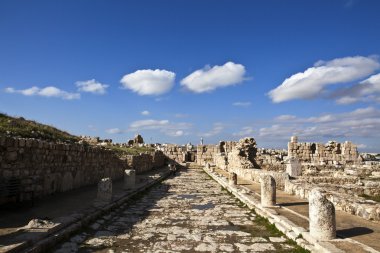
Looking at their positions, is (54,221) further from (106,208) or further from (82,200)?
(82,200)

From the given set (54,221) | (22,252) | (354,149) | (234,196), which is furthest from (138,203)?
(354,149)

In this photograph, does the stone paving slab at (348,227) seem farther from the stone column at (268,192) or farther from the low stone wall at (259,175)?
the low stone wall at (259,175)

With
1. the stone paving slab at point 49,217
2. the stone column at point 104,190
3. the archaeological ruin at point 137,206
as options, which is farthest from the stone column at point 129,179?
the stone column at point 104,190

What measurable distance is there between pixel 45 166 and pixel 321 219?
8478 mm

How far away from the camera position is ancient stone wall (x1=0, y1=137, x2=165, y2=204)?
8.75m

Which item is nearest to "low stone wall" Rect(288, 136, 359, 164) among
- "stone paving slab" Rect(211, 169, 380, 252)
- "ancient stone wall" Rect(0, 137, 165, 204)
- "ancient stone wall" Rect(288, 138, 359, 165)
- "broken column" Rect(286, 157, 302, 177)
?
"ancient stone wall" Rect(288, 138, 359, 165)

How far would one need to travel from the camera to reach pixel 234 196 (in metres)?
14.2

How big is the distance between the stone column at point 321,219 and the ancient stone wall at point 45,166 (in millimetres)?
7122

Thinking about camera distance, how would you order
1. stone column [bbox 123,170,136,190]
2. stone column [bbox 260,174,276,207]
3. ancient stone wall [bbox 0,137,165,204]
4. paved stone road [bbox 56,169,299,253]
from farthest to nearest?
stone column [bbox 123,170,136,190]
stone column [bbox 260,174,276,207]
ancient stone wall [bbox 0,137,165,204]
paved stone road [bbox 56,169,299,253]

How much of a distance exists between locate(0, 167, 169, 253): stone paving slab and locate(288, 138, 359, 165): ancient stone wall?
2361 cm

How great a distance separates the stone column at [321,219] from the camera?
6.07m

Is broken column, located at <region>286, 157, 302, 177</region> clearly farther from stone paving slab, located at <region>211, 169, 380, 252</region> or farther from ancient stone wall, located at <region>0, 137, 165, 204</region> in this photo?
ancient stone wall, located at <region>0, 137, 165, 204</region>

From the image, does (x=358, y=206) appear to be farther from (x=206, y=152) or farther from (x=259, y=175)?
(x=206, y=152)

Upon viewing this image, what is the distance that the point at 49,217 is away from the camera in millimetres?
7660
